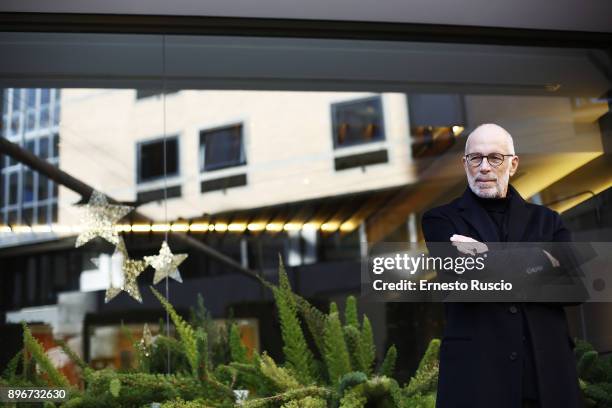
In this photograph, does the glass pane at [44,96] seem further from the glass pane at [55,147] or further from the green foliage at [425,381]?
the green foliage at [425,381]

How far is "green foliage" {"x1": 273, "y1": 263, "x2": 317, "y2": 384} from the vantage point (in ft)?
9.80

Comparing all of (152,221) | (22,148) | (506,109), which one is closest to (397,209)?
(506,109)

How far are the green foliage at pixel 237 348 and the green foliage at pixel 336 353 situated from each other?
1.28ft

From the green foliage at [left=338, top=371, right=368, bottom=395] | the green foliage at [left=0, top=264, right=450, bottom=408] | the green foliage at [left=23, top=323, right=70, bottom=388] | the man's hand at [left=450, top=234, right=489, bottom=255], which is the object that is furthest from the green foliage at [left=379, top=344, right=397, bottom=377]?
the green foliage at [left=23, top=323, right=70, bottom=388]

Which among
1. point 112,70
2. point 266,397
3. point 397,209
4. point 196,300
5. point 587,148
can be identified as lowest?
point 266,397

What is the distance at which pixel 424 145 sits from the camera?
12.8 ft

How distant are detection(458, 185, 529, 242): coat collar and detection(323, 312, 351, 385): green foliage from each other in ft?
3.10

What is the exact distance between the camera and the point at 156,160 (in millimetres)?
3904

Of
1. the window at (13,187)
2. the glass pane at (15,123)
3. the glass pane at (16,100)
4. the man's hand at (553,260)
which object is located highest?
the glass pane at (16,100)

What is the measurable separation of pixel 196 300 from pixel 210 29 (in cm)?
128

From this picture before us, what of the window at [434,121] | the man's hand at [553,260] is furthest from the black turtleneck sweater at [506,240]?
the window at [434,121]

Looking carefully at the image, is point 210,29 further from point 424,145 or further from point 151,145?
point 424,145

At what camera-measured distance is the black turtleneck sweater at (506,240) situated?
1957 millimetres

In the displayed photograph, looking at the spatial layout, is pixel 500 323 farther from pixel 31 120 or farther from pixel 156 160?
pixel 31 120
